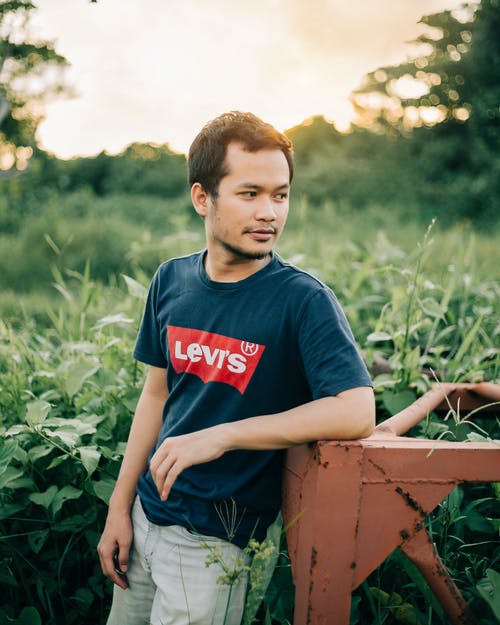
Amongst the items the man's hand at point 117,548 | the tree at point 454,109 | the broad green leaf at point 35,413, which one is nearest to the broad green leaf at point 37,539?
the man's hand at point 117,548

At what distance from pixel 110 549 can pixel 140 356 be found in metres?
0.53

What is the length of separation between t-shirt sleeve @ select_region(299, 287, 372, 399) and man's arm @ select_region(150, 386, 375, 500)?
0.09 ft

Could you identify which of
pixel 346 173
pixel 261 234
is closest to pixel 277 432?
pixel 261 234

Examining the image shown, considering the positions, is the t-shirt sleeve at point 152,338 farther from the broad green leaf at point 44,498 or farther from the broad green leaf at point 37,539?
the broad green leaf at point 37,539

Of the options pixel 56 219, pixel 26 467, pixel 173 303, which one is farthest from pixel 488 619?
pixel 56 219

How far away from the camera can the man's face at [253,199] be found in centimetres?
151

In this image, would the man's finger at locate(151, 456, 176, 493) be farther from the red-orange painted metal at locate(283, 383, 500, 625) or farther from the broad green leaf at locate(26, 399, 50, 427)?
the broad green leaf at locate(26, 399, 50, 427)

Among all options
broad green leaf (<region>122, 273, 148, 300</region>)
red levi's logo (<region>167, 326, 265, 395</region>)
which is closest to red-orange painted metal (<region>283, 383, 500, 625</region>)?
red levi's logo (<region>167, 326, 265, 395</region>)

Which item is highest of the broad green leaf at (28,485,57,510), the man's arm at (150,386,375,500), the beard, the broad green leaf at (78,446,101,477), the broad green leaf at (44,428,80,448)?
the beard

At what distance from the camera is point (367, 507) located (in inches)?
51.2

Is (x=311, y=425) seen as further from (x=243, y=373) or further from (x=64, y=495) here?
(x=64, y=495)

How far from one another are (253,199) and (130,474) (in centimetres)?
A: 85

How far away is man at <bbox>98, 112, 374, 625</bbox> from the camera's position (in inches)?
54.1

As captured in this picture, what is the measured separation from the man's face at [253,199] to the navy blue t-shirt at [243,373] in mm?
77
